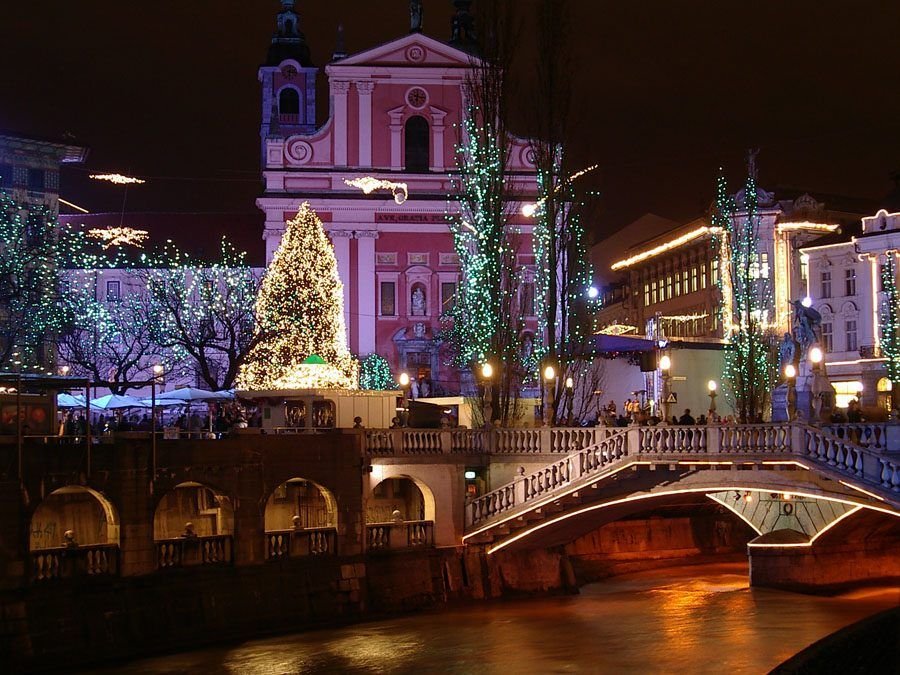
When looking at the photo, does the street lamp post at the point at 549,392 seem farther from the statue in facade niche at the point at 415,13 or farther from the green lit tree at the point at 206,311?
the statue in facade niche at the point at 415,13

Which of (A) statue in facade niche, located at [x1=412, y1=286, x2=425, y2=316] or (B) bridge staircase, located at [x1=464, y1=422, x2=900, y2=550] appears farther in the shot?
(A) statue in facade niche, located at [x1=412, y1=286, x2=425, y2=316]

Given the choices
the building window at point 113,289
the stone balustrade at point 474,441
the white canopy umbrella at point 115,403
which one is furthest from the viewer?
the building window at point 113,289

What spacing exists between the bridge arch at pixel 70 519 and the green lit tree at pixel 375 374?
25069 mm

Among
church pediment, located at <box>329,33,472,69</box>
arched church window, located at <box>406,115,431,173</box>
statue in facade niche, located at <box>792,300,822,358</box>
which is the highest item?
church pediment, located at <box>329,33,472,69</box>

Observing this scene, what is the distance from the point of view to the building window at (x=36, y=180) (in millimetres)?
67188

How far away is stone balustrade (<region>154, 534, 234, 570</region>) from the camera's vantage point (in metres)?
38.4

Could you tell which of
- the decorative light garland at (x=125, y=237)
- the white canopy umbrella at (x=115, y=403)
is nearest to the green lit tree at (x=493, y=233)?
the white canopy umbrella at (x=115, y=403)

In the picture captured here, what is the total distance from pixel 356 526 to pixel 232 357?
23.2 metres

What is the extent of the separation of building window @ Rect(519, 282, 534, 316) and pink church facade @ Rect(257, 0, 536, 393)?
9.60 ft

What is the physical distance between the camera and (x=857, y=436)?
34.7 meters

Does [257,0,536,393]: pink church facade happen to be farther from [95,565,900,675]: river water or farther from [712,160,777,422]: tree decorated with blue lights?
[95,565,900,675]: river water

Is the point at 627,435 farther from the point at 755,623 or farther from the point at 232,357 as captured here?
the point at 232,357

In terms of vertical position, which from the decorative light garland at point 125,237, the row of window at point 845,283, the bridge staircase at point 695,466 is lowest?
the bridge staircase at point 695,466

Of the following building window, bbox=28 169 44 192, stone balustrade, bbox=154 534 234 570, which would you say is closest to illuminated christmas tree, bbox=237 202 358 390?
stone balustrade, bbox=154 534 234 570
